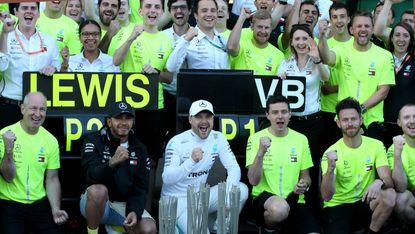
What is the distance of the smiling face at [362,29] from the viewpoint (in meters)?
11.8

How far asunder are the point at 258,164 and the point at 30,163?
2194 mm

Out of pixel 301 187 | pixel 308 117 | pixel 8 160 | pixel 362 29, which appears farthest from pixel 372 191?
pixel 8 160

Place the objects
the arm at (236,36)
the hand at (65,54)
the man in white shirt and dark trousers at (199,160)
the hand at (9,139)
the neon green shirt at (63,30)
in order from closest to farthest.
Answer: the hand at (9,139)
the man in white shirt and dark trousers at (199,160)
the hand at (65,54)
the arm at (236,36)
the neon green shirt at (63,30)

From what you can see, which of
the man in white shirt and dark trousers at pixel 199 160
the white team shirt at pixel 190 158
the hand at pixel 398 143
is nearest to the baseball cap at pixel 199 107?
the man in white shirt and dark trousers at pixel 199 160

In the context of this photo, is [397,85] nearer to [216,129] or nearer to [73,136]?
[216,129]

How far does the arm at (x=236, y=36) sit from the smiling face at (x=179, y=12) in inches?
22.8

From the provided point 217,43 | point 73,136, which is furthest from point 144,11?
point 73,136

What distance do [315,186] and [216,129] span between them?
1.22 m

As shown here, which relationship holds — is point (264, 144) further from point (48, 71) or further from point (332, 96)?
point (48, 71)

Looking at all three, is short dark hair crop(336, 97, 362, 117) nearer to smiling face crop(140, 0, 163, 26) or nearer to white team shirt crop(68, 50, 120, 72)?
smiling face crop(140, 0, 163, 26)

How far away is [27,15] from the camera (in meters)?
11.4

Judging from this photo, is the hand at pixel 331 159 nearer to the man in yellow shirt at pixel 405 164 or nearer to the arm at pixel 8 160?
the man in yellow shirt at pixel 405 164

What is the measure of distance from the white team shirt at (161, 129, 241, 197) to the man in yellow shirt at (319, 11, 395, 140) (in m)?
1.67

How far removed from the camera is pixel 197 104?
10.9 m
